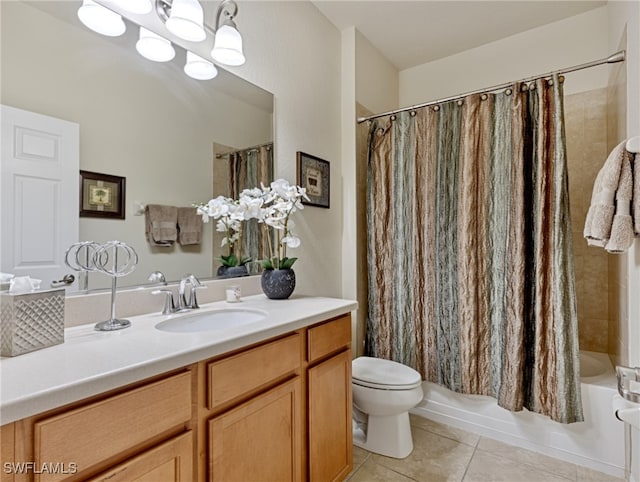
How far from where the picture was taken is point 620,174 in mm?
1353

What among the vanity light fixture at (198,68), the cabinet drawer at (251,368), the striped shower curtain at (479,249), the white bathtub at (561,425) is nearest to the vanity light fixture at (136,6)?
the vanity light fixture at (198,68)

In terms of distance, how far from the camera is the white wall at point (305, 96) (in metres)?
1.80

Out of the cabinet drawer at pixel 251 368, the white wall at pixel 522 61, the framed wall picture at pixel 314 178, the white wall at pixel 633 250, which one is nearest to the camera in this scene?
the cabinet drawer at pixel 251 368

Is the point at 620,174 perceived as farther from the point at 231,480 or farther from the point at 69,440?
the point at 69,440

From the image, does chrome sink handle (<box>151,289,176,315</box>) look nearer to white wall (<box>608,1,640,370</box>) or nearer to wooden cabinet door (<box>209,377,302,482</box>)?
wooden cabinet door (<box>209,377,302,482</box>)

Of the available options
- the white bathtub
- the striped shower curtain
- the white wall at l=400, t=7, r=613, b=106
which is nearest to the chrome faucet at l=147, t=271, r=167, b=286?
the striped shower curtain

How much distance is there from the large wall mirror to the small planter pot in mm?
45

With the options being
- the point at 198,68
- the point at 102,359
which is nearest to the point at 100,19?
the point at 198,68

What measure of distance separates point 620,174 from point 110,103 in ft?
6.55

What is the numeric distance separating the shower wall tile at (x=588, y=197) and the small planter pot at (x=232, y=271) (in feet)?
7.33

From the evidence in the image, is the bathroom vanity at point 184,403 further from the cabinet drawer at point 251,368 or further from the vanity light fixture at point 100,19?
the vanity light fixture at point 100,19

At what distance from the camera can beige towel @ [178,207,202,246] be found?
4.75 ft

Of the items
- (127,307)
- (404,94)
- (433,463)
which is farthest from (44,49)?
(404,94)

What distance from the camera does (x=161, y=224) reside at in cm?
137
